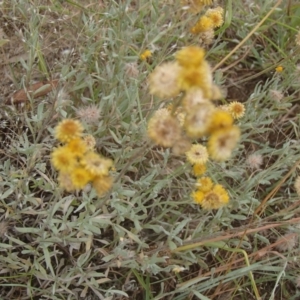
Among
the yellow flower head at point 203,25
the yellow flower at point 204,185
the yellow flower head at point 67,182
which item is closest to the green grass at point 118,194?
the yellow flower head at point 203,25

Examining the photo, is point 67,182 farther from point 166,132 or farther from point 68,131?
point 166,132

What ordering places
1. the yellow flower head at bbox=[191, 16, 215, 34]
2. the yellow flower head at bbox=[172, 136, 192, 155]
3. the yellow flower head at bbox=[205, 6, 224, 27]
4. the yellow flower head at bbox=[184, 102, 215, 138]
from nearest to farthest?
the yellow flower head at bbox=[184, 102, 215, 138] → the yellow flower head at bbox=[172, 136, 192, 155] → the yellow flower head at bbox=[191, 16, 215, 34] → the yellow flower head at bbox=[205, 6, 224, 27]

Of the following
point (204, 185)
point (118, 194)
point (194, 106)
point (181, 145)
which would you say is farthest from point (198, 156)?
point (194, 106)

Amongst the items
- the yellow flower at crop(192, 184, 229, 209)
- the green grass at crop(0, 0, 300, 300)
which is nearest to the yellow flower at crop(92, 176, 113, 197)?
the green grass at crop(0, 0, 300, 300)

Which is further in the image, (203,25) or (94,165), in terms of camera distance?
(203,25)

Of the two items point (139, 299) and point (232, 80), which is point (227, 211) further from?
point (232, 80)

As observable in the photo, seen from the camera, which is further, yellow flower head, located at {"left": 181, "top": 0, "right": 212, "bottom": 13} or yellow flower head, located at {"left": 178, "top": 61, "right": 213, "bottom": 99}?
yellow flower head, located at {"left": 181, "top": 0, "right": 212, "bottom": 13}

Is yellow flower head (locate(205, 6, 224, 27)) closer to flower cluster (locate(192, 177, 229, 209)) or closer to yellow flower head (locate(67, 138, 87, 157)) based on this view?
flower cluster (locate(192, 177, 229, 209))

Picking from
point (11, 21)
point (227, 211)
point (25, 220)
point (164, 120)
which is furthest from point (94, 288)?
point (11, 21)
